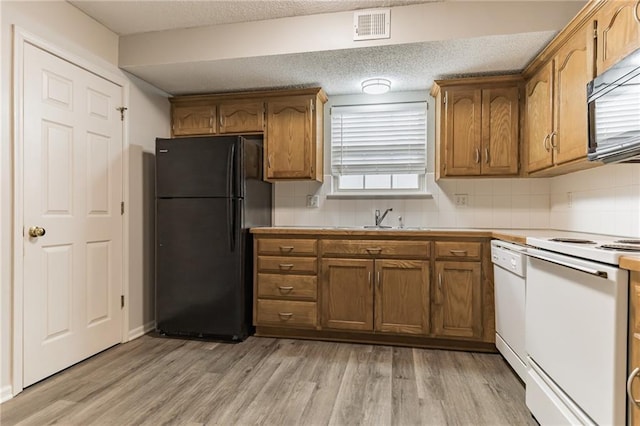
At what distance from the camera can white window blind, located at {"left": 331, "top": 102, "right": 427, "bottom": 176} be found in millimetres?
3320

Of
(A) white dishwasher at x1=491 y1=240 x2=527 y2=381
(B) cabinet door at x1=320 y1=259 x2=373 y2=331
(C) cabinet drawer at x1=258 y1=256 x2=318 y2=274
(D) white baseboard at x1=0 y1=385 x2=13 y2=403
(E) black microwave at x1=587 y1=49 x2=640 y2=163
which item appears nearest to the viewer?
(E) black microwave at x1=587 y1=49 x2=640 y2=163

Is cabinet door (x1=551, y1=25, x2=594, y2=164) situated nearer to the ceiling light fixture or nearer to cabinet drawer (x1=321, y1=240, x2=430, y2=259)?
cabinet drawer (x1=321, y1=240, x2=430, y2=259)

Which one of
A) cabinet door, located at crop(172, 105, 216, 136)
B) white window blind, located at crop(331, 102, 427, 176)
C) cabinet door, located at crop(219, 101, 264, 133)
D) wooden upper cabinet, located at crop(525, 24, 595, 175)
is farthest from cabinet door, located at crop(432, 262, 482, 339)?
cabinet door, located at crop(172, 105, 216, 136)

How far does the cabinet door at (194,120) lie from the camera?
335cm

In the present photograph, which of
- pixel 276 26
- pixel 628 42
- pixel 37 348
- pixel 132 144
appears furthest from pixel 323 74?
pixel 37 348

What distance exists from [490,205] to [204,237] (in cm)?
247

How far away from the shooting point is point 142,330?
3020 mm

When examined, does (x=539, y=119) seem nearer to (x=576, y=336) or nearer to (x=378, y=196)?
(x=378, y=196)

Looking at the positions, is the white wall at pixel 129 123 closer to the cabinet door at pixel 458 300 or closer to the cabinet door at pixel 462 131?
the cabinet door at pixel 458 300

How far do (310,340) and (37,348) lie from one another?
5.89 ft

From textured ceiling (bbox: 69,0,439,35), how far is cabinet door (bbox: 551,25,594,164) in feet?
2.98

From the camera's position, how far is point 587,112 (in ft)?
6.09

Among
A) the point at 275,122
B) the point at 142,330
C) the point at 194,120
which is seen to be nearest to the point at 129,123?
the point at 194,120

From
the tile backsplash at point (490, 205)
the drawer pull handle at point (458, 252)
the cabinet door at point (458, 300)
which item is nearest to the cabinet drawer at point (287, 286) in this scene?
the tile backsplash at point (490, 205)
